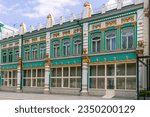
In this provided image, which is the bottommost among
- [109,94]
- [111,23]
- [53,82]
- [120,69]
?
[109,94]

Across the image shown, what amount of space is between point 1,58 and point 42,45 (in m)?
10.6

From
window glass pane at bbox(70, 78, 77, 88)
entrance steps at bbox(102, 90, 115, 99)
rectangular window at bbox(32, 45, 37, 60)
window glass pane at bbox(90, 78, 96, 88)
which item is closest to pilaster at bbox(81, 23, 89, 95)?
window glass pane at bbox(90, 78, 96, 88)

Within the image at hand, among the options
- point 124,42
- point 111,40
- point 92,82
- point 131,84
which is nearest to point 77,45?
point 92,82

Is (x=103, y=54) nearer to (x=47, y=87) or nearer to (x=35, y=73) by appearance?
(x=47, y=87)

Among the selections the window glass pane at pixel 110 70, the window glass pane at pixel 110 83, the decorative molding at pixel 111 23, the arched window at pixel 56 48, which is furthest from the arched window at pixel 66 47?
the window glass pane at pixel 110 83

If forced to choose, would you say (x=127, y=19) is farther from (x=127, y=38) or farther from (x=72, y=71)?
(x=72, y=71)

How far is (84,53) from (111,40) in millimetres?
3461

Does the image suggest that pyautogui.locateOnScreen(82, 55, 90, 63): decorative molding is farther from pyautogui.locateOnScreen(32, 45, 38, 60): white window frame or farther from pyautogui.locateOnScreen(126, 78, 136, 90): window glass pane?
pyautogui.locateOnScreen(32, 45, 38, 60): white window frame

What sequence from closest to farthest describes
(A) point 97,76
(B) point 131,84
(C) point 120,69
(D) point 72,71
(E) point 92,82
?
(B) point 131,84
(C) point 120,69
(A) point 97,76
(E) point 92,82
(D) point 72,71

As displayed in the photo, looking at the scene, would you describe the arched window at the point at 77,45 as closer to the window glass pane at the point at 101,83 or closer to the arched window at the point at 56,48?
the arched window at the point at 56,48

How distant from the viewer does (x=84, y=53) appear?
2716cm

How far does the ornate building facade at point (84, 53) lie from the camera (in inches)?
931

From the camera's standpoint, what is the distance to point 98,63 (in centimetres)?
2608

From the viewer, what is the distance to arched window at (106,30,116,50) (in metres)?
25.0
